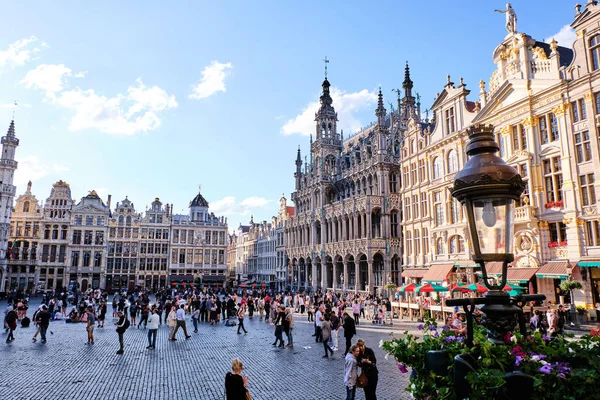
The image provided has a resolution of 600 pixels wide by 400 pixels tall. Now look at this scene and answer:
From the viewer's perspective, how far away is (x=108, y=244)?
7625 centimetres

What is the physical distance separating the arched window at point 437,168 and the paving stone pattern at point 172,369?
720 inches

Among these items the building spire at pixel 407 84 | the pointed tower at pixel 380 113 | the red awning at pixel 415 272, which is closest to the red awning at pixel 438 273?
the red awning at pixel 415 272

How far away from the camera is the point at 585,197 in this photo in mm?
22672

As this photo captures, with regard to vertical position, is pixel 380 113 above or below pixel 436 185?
above

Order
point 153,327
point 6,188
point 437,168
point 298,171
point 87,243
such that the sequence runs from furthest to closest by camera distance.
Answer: point 87,243 < point 298,171 < point 6,188 < point 437,168 < point 153,327

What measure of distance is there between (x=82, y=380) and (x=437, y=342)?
11475 mm

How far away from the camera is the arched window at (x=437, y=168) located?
3415 centimetres

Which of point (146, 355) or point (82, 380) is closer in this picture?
point (82, 380)

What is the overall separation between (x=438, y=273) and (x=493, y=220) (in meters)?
28.8

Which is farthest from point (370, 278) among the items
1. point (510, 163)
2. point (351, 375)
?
point (351, 375)

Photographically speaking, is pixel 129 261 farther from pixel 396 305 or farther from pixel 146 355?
pixel 146 355

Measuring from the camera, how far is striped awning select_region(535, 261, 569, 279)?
2257 cm

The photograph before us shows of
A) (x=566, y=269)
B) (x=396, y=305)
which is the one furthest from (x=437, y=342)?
(x=396, y=305)

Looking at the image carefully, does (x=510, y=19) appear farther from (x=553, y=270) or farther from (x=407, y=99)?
(x=407, y=99)
